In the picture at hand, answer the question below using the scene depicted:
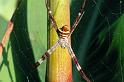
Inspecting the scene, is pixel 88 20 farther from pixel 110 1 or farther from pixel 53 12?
pixel 53 12

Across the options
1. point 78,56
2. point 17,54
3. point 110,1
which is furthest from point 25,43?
point 110,1

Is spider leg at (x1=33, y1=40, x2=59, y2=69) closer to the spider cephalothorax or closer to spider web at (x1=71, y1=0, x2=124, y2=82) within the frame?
the spider cephalothorax

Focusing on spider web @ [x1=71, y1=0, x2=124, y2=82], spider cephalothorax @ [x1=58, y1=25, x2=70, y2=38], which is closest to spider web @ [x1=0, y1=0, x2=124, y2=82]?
spider web @ [x1=71, y1=0, x2=124, y2=82]

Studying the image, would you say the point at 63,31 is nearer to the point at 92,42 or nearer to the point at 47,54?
the point at 47,54

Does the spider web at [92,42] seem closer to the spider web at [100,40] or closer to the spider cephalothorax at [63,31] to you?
the spider web at [100,40]

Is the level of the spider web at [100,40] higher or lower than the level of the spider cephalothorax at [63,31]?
lower

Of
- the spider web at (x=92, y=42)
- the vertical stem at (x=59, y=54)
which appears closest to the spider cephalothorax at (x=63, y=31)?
the vertical stem at (x=59, y=54)
